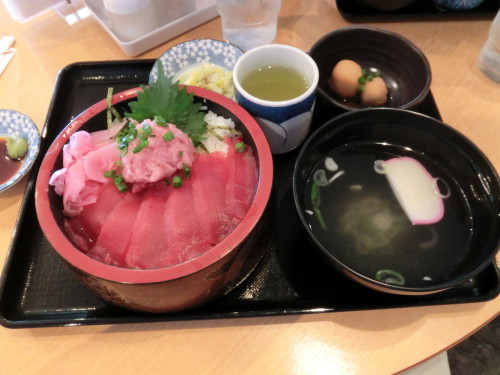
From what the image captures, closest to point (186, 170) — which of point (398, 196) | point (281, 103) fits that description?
point (281, 103)

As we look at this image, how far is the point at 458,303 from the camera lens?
1102mm

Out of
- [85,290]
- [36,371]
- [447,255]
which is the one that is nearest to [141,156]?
[85,290]

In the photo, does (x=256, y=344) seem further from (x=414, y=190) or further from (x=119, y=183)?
(x=414, y=190)

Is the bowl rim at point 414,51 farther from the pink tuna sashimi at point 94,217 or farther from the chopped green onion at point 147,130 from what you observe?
the pink tuna sashimi at point 94,217

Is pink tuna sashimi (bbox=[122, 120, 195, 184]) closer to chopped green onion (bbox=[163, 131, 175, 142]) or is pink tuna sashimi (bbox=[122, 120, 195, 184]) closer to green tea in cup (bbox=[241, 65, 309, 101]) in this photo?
chopped green onion (bbox=[163, 131, 175, 142])

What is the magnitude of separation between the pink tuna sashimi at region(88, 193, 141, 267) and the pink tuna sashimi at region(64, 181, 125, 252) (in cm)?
3

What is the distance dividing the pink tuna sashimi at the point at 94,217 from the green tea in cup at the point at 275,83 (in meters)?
0.57

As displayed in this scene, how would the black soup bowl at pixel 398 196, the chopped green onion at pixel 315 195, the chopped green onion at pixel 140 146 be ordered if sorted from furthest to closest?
the chopped green onion at pixel 315 195, the black soup bowl at pixel 398 196, the chopped green onion at pixel 140 146

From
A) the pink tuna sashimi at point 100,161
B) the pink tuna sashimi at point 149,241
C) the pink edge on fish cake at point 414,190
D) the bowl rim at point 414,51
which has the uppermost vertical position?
the pink tuna sashimi at point 100,161

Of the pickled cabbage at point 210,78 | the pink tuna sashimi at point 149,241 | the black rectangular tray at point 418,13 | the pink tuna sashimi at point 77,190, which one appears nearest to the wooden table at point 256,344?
the pink tuna sashimi at point 149,241

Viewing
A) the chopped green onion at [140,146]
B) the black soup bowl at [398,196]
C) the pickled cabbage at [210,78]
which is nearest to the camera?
the chopped green onion at [140,146]

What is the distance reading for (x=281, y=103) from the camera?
1169 millimetres

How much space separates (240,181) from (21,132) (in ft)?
2.98

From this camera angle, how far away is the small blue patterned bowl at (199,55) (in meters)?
1.53
